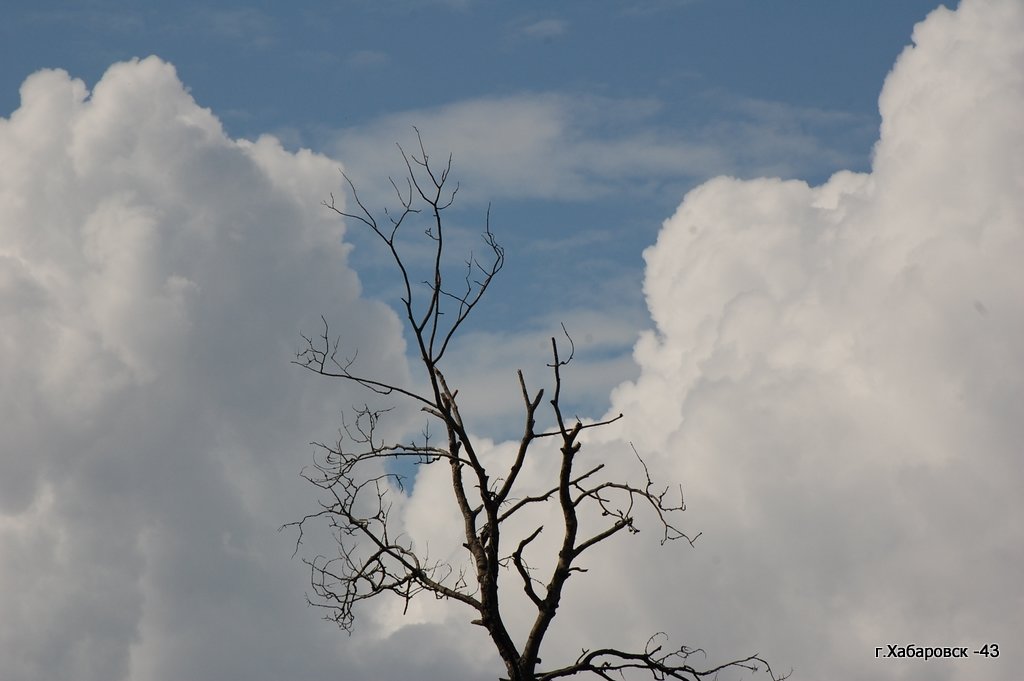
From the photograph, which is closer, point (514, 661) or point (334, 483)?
point (514, 661)

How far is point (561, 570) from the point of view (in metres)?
→ 13.1

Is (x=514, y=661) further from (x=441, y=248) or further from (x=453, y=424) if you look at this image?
(x=441, y=248)

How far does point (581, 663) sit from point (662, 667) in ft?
3.11

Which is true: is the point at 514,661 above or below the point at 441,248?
below

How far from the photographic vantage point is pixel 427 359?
13469 millimetres

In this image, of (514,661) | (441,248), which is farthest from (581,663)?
(441,248)

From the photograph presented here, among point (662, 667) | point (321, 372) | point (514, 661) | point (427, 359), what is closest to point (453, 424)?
point (427, 359)

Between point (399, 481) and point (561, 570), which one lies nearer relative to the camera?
point (561, 570)

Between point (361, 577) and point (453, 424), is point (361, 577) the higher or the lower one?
the lower one

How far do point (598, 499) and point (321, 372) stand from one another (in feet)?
10.7

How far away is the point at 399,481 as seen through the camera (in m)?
14.0

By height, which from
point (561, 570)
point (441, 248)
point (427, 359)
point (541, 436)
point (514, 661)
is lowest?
point (514, 661)

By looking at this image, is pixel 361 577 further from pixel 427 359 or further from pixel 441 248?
Result: pixel 441 248

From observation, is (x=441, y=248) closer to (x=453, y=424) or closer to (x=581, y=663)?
(x=453, y=424)
